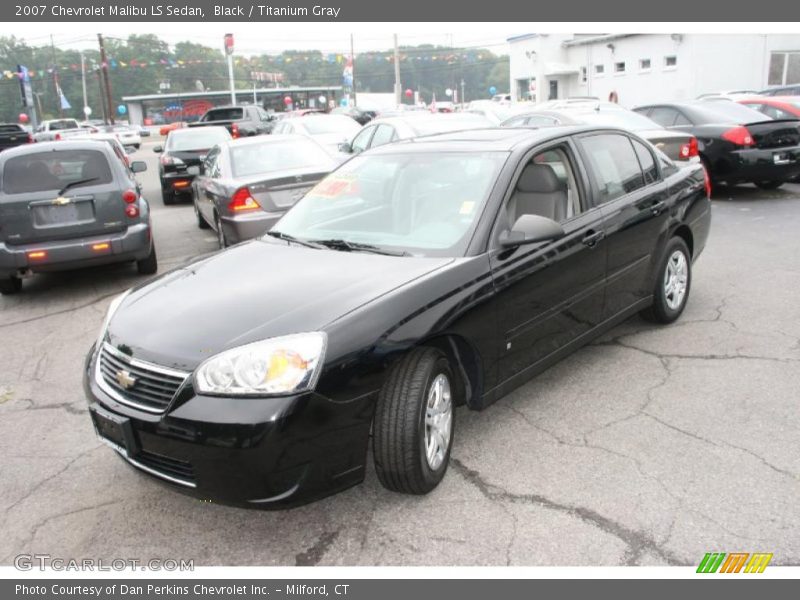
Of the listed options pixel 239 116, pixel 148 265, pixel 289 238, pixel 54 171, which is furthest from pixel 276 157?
pixel 239 116

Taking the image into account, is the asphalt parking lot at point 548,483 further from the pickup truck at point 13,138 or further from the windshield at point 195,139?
the pickup truck at point 13,138

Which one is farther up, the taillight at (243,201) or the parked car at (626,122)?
the parked car at (626,122)

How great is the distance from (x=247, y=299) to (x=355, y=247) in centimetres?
77

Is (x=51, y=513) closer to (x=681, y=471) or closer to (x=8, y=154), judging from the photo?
(x=681, y=471)

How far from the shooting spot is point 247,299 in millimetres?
3166

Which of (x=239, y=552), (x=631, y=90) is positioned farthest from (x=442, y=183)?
(x=631, y=90)

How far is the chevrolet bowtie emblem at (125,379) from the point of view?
2.91m

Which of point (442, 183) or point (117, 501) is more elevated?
point (442, 183)

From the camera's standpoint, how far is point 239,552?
286cm

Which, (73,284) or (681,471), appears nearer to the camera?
(681,471)

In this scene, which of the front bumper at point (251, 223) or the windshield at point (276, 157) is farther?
the windshield at point (276, 157)

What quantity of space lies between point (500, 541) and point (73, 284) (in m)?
6.76

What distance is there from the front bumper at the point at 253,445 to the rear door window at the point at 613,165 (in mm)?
2453

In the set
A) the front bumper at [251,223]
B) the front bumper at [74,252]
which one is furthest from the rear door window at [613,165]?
the front bumper at [74,252]
